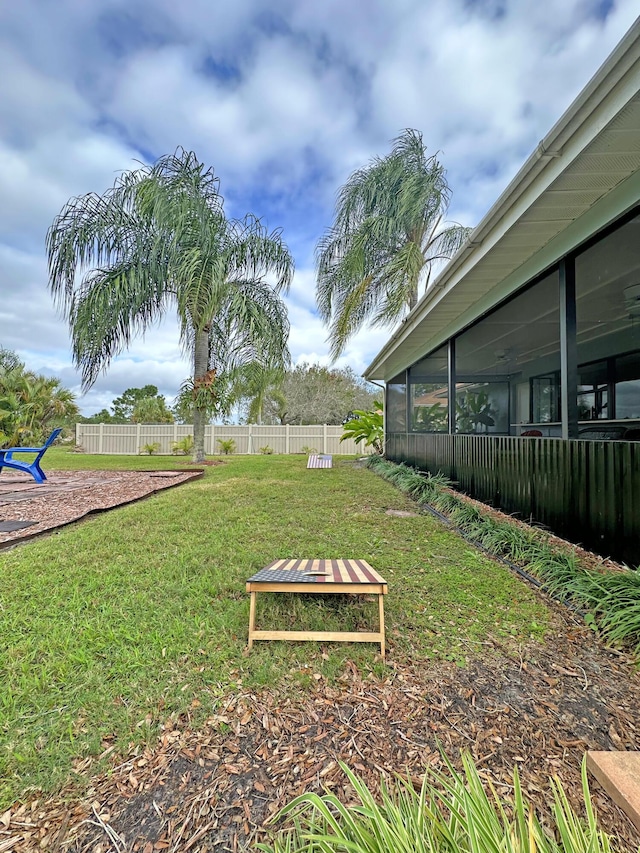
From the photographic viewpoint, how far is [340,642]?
2295 millimetres

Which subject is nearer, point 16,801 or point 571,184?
point 16,801

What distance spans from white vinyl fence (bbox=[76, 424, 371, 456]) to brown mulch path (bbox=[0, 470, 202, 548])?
8226mm

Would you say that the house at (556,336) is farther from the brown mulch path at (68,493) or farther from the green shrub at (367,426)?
the brown mulch path at (68,493)

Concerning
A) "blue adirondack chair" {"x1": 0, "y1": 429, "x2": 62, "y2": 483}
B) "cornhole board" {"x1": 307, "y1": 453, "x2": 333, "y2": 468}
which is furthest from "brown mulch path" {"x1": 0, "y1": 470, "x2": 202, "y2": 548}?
"cornhole board" {"x1": 307, "y1": 453, "x2": 333, "y2": 468}

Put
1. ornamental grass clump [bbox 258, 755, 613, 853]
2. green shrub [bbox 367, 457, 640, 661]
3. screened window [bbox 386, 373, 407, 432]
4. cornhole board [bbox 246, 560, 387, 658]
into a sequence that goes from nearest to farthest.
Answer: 1. ornamental grass clump [bbox 258, 755, 613, 853]
2. cornhole board [bbox 246, 560, 387, 658]
3. green shrub [bbox 367, 457, 640, 661]
4. screened window [bbox 386, 373, 407, 432]

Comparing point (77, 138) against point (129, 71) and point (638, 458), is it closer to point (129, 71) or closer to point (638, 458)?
Result: point (129, 71)

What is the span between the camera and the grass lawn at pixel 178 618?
1723 millimetres

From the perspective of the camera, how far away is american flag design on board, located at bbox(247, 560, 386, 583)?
2.28 metres

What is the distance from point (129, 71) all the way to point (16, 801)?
9.73 m

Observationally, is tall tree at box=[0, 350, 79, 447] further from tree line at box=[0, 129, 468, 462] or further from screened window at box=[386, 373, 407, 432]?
screened window at box=[386, 373, 407, 432]

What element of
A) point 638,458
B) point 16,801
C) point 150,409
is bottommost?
point 16,801

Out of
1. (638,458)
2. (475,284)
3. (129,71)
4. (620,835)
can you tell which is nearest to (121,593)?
(620,835)

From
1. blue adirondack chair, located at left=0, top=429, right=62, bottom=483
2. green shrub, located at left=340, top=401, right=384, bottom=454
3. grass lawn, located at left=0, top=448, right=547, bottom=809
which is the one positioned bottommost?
grass lawn, located at left=0, top=448, right=547, bottom=809

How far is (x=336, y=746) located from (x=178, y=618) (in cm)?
133
